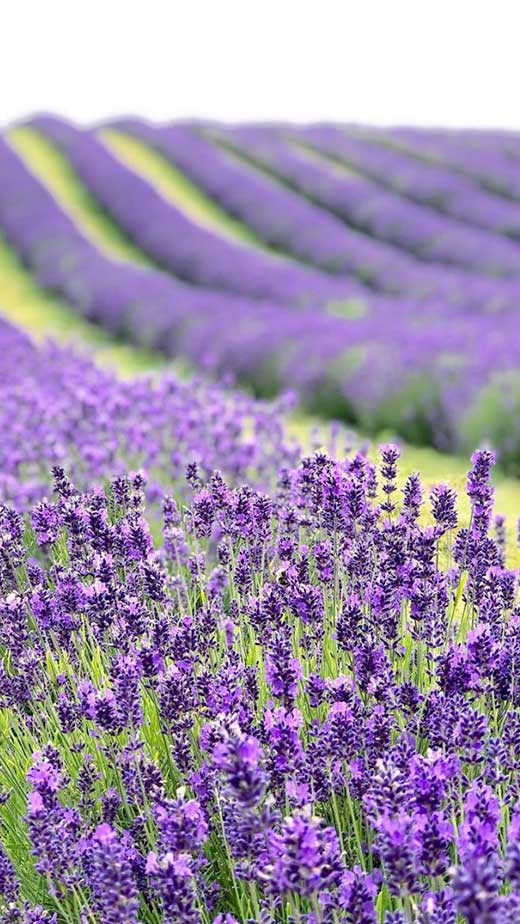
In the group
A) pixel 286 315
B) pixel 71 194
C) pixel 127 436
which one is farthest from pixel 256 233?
pixel 127 436

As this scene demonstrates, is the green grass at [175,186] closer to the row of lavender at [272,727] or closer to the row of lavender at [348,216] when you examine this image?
the row of lavender at [348,216]

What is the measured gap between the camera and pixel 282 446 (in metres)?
5.20

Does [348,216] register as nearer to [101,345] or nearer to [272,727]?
[101,345]

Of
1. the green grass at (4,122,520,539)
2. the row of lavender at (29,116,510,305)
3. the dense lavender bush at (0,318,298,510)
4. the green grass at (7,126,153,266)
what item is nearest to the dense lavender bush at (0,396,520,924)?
the green grass at (4,122,520,539)

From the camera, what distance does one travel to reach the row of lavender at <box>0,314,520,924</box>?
1.31 metres

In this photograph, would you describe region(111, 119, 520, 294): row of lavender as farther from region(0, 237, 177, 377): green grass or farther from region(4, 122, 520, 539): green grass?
region(0, 237, 177, 377): green grass

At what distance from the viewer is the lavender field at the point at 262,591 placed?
146cm

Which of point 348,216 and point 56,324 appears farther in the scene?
point 348,216

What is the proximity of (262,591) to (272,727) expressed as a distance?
47cm

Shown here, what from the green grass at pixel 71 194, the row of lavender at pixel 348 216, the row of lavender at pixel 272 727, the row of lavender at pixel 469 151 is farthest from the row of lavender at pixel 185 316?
the row of lavender at pixel 469 151

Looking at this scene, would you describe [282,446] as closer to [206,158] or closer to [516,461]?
[516,461]

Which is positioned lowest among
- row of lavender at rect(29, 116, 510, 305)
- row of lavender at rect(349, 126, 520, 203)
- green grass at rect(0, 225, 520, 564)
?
green grass at rect(0, 225, 520, 564)

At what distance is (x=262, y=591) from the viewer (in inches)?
80.7

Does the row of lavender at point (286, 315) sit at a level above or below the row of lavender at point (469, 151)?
below
